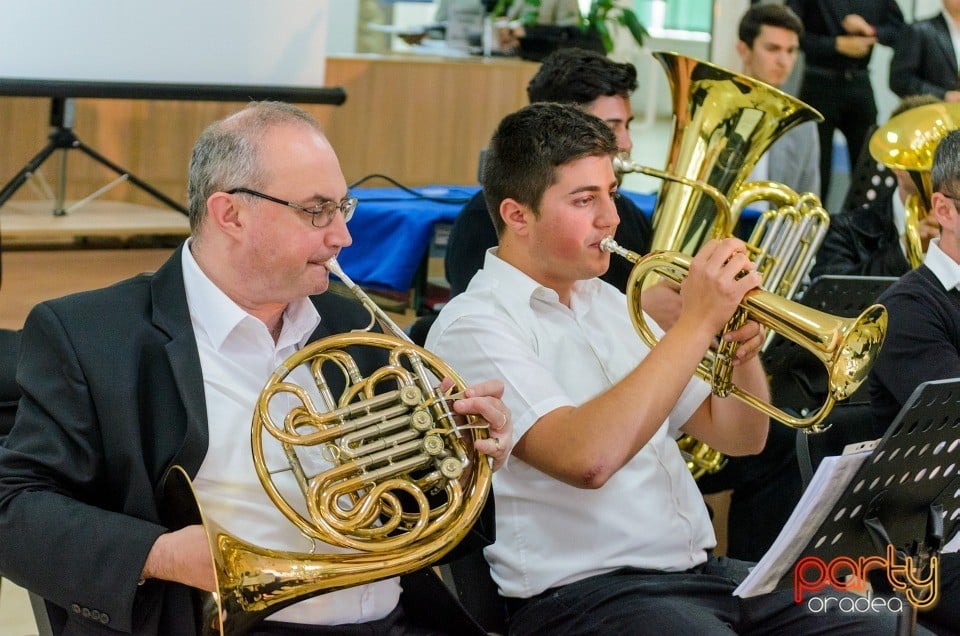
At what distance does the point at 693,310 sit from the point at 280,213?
2.21 ft

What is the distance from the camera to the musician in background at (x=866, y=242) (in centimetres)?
389

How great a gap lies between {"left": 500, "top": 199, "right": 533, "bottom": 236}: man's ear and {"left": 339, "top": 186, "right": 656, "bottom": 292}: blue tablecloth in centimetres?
171

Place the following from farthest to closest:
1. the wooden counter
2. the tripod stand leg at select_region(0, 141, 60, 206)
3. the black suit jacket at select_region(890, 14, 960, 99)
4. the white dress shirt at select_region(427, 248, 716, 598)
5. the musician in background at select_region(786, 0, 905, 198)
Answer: the wooden counter < the musician in background at select_region(786, 0, 905, 198) < the black suit jacket at select_region(890, 14, 960, 99) < the tripod stand leg at select_region(0, 141, 60, 206) < the white dress shirt at select_region(427, 248, 716, 598)

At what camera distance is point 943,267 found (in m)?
2.61

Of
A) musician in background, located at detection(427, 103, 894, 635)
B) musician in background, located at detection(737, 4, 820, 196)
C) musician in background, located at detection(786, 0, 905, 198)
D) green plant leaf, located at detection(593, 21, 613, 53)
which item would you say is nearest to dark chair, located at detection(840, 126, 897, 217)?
musician in background, located at detection(737, 4, 820, 196)

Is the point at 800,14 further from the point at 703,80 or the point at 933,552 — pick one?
the point at 933,552

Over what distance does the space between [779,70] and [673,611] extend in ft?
11.7

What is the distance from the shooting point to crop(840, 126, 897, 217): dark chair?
158 inches

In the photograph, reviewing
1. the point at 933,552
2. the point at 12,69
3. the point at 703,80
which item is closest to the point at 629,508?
the point at 933,552

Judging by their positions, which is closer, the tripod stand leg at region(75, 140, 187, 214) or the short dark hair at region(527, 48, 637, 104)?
the short dark hair at region(527, 48, 637, 104)

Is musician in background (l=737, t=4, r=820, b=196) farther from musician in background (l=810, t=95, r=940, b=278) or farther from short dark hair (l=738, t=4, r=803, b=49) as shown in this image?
musician in background (l=810, t=95, r=940, b=278)

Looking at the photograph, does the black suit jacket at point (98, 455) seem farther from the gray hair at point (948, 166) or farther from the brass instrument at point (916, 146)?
the brass instrument at point (916, 146)

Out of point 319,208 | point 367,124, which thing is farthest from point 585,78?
point 367,124

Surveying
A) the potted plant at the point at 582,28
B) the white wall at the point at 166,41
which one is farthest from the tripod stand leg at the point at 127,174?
the potted plant at the point at 582,28
